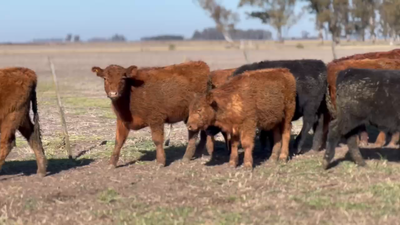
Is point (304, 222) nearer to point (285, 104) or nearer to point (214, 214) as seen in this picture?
point (214, 214)

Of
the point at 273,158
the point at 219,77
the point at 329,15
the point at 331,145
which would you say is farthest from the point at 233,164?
the point at 329,15

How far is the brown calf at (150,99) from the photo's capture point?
9.20 metres

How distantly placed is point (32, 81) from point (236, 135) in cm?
285

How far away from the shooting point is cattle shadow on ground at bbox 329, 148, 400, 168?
9.23 meters

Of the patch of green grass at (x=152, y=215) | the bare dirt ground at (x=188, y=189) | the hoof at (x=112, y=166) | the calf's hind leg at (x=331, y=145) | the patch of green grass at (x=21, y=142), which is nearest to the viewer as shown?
the patch of green grass at (x=152, y=215)

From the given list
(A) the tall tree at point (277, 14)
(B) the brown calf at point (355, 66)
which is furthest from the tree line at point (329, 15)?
(B) the brown calf at point (355, 66)

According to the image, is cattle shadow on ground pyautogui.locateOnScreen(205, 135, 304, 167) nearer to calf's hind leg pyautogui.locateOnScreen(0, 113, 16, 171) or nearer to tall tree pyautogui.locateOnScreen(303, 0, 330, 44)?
calf's hind leg pyautogui.locateOnScreen(0, 113, 16, 171)

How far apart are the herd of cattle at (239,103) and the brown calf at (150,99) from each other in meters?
0.01

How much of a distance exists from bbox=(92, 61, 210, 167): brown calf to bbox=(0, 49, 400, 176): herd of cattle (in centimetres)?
1

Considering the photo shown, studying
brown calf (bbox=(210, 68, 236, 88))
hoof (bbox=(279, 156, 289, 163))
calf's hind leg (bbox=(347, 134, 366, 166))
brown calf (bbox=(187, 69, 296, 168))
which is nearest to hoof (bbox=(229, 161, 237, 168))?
brown calf (bbox=(187, 69, 296, 168))

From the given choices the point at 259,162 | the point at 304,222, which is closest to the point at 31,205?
the point at 304,222

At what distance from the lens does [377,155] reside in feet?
31.6

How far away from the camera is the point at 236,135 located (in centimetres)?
912

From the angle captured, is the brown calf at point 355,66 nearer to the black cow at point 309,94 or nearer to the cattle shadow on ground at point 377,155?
the black cow at point 309,94
